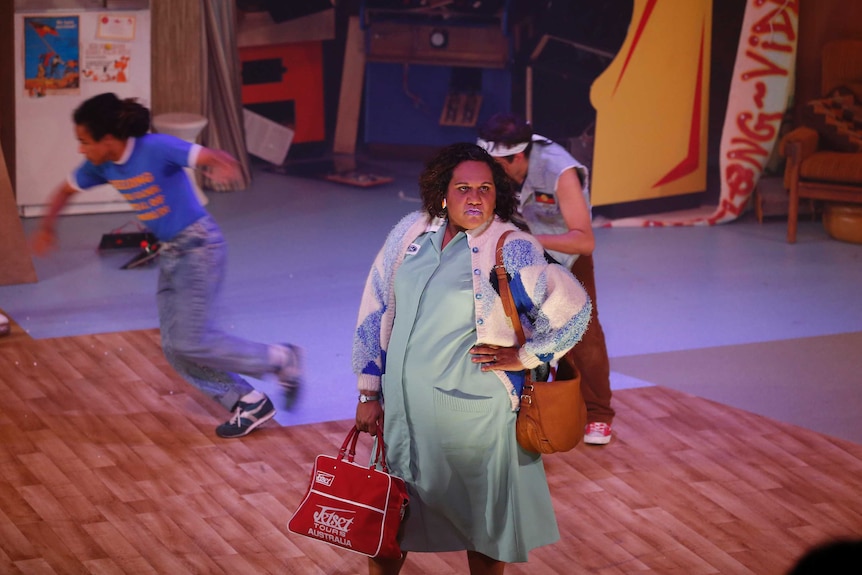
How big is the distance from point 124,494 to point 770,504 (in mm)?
2372

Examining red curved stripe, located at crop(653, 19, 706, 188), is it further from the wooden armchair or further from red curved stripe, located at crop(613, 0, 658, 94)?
the wooden armchair

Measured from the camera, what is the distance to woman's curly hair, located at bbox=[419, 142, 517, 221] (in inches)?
127

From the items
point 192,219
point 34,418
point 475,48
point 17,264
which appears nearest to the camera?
point 192,219

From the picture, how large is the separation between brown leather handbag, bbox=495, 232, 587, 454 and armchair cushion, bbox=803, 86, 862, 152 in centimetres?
589

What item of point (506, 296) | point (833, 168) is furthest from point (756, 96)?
point (506, 296)

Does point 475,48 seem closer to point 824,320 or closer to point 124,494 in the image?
point 824,320

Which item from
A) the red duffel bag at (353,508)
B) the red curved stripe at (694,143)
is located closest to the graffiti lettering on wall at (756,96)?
the red curved stripe at (694,143)

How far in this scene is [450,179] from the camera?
3.21m

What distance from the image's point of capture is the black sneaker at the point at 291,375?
5.06 metres

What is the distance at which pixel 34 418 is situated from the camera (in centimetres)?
513

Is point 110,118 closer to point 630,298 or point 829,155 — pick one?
point 630,298

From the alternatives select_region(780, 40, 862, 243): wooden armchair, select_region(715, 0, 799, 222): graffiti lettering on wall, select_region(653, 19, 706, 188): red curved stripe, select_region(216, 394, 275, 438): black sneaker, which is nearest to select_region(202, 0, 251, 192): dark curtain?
select_region(653, 19, 706, 188): red curved stripe

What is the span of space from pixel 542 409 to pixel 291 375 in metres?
2.16

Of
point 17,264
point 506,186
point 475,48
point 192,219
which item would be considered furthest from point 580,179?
point 475,48
